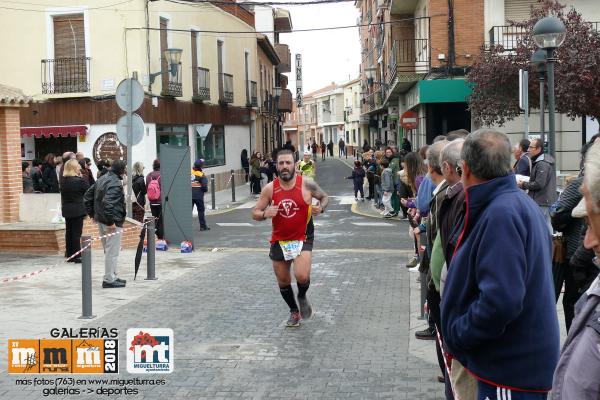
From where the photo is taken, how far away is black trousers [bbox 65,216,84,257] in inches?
481

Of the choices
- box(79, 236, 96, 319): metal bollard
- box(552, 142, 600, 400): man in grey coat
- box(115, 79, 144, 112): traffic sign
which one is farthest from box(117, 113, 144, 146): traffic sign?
box(552, 142, 600, 400): man in grey coat

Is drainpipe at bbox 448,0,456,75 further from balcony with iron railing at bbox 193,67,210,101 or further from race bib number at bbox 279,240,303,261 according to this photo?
race bib number at bbox 279,240,303,261

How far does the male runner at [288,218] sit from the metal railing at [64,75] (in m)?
18.0

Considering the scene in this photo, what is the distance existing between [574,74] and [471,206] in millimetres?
16464

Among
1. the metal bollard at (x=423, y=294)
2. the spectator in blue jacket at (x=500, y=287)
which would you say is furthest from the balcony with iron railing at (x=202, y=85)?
the spectator in blue jacket at (x=500, y=287)

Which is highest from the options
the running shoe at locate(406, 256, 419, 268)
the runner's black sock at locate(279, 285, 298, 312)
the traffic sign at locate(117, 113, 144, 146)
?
the traffic sign at locate(117, 113, 144, 146)

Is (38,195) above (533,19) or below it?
below

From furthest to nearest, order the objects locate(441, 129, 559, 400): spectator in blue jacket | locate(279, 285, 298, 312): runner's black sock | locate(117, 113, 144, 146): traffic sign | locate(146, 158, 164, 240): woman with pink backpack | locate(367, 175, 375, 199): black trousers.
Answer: locate(367, 175, 375, 199): black trousers, locate(146, 158, 164, 240): woman with pink backpack, locate(117, 113, 144, 146): traffic sign, locate(279, 285, 298, 312): runner's black sock, locate(441, 129, 559, 400): spectator in blue jacket

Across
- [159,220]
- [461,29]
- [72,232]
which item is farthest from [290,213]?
[461,29]

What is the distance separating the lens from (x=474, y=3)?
75.1 ft

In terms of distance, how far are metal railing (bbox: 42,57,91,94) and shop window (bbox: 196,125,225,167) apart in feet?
22.3

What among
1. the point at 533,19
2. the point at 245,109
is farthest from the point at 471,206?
the point at 245,109

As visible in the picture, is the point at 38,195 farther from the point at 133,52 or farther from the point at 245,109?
the point at 245,109

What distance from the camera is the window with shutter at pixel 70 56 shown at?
24250 millimetres
